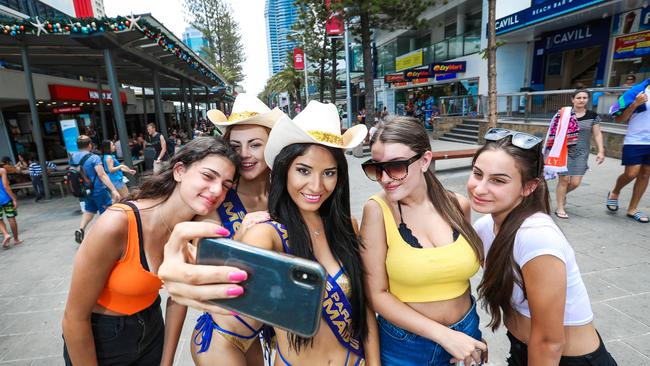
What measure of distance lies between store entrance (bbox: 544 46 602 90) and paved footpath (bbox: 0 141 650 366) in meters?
9.83

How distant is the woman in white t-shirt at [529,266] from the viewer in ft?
4.19

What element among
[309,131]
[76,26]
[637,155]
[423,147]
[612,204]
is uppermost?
[76,26]

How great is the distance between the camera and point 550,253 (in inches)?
49.5

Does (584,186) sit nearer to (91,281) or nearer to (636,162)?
(636,162)

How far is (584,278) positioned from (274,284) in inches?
155

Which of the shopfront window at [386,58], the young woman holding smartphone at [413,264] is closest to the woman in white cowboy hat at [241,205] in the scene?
the young woman holding smartphone at [413,264]

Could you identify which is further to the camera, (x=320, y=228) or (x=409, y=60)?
(x=409, y=60)

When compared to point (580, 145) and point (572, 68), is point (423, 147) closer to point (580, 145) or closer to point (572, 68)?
point (580, 145)

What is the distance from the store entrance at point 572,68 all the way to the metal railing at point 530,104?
12.1 feet

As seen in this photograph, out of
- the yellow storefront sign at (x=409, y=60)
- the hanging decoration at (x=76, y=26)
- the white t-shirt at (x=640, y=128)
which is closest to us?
the white t-shirt at (x=640, y=128)

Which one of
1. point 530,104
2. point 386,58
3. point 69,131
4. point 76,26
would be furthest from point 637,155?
point 386,58

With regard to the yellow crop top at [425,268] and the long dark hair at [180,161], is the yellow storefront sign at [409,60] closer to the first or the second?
the yellow crop top at [425,268]

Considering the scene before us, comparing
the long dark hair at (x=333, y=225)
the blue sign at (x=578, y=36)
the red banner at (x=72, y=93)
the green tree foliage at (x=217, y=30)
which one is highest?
the green tree foliage at (x=217, y=30)

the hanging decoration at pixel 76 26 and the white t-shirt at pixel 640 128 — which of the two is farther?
the hanging decoration at pixel 76 26
